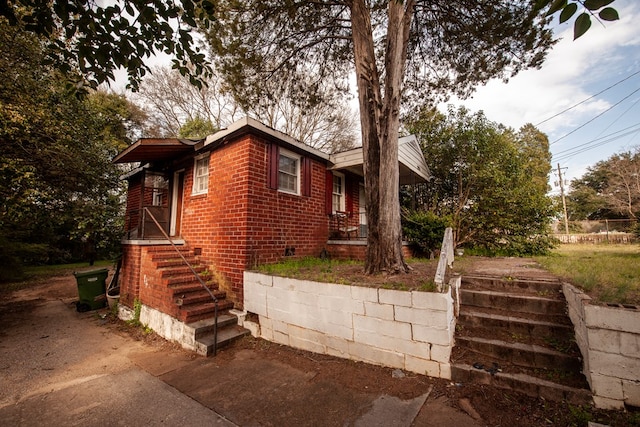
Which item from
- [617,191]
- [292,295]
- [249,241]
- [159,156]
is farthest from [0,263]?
[617,191]

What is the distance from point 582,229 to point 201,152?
120 ft

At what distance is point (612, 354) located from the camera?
2.38 meters

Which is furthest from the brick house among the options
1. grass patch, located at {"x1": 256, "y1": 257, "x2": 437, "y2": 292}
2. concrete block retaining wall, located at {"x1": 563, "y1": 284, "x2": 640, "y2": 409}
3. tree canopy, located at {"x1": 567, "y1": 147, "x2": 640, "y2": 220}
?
tree canopy, located at {"x1": 567, "y1": 147, "x2": 640, "y2": 220}

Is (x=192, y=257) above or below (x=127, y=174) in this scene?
below

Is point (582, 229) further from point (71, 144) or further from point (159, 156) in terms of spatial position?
point (71, 144)

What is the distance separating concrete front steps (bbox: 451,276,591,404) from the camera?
269cm

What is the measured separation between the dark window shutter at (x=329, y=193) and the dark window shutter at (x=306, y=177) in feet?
2.91

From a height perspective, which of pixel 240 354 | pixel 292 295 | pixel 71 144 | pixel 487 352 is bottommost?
pixel 240 354

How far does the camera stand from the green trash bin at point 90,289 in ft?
22.9

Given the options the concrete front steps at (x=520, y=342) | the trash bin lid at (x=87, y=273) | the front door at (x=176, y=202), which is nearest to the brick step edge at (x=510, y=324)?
the concrete front steps at (x=520, y=342)

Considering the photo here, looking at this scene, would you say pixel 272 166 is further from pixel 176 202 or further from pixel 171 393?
pixel 171 393

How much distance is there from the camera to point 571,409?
2420mm

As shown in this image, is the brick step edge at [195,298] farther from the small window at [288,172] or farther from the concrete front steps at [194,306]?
the small window at [288,172]

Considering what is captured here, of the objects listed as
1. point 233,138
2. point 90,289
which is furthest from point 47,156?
point 233,138
